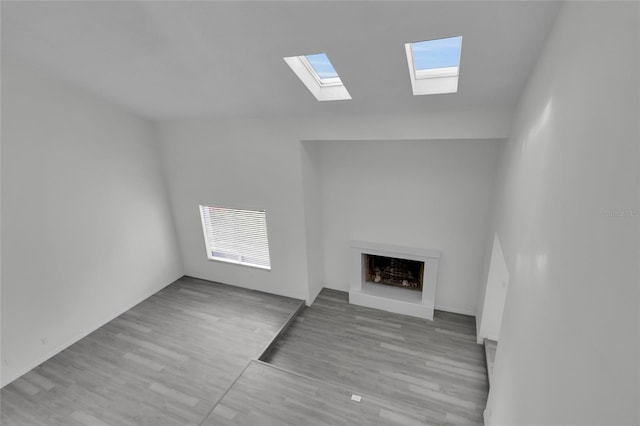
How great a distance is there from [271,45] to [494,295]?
4045mm

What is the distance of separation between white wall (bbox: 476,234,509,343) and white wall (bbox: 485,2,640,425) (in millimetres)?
1419

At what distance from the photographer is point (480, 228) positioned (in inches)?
169

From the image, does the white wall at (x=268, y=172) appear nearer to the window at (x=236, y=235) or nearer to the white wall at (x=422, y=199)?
the window at (x=236, y=235)

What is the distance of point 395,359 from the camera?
397 centimetres

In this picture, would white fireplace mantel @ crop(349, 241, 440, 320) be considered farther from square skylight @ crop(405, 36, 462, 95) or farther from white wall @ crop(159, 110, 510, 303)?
square skylight @ crop(405, 36, 462, 95)

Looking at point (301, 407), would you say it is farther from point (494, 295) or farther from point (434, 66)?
point (434, 66)

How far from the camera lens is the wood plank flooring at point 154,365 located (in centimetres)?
325

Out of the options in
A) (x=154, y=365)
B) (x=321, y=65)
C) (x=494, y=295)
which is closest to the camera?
(x=321, y=65)

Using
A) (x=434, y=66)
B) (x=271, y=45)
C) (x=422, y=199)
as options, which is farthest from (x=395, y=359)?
(x=271, y=45)

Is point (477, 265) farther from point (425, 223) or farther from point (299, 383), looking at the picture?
point (299, 383)

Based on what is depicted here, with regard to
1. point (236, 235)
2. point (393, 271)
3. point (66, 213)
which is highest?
point (66, 213)

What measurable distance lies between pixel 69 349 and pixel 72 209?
211 centimetres

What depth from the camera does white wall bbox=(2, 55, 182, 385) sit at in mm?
3510

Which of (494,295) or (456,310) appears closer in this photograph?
(494,295)
